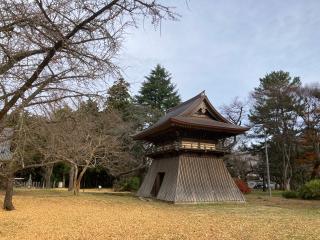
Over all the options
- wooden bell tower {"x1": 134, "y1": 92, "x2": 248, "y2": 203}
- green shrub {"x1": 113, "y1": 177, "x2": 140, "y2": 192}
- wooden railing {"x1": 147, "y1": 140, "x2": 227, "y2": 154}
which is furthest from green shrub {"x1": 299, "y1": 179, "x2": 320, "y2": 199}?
green shrub {"x1": 113, "y1": 177, "x2": 140, "y2": 192}

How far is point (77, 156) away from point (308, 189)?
61.1ft

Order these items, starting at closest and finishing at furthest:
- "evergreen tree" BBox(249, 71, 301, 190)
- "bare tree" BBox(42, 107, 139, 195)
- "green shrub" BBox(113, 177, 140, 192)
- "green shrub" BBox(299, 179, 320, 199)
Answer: "bare tree" BBox(42, 107, 139, 195), "green shrub" BBox(299, 179, 320, 199), "green shrub" BBox(113, 177, 140, 192), "evergreen tree" BBox(249, 71, 301, 190)

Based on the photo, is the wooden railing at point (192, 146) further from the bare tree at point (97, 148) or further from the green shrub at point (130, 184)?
the green shrub at point (130, 184)

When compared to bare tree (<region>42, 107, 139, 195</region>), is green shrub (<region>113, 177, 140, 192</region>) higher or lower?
lower

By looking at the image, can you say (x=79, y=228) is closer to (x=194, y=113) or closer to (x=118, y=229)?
(x=118, y=229)

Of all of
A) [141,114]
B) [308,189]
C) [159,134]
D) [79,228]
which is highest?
[141,114]

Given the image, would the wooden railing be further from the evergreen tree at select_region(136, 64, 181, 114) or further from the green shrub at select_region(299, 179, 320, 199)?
the evergreen tree at select_region(136, 64, 181, 114)

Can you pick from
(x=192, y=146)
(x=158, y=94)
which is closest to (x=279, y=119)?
(x=158, y=94)

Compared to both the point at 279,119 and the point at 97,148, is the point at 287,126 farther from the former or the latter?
the point at 97,148

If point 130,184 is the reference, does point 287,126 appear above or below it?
above

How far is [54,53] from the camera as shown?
4984 millimetres

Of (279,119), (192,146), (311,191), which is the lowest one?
(311,191)

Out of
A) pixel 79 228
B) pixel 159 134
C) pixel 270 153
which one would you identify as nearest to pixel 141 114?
pixel 159 134

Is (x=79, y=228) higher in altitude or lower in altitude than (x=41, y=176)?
lower
